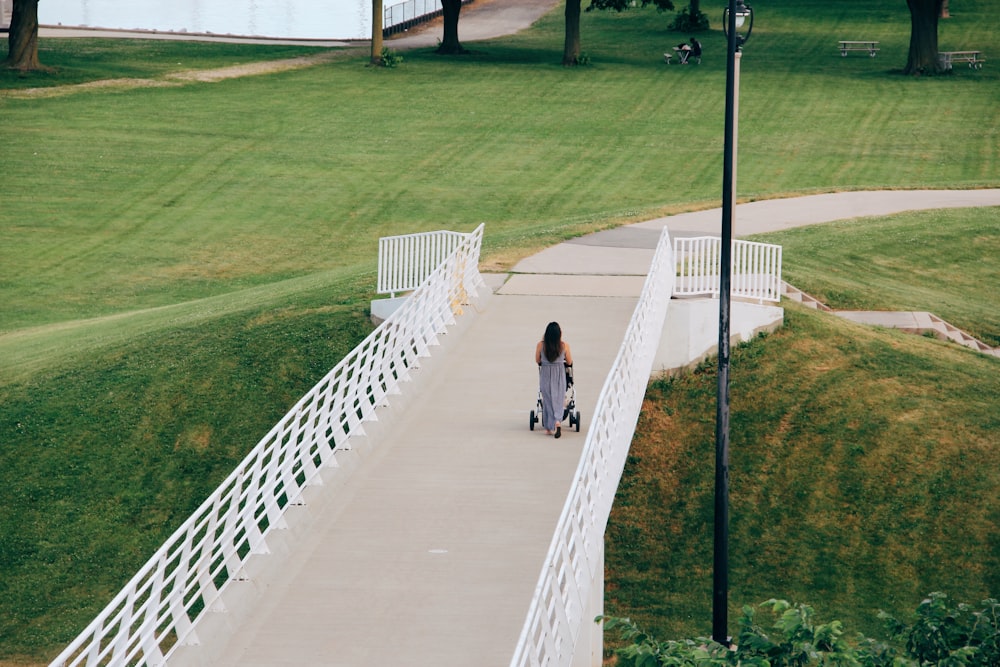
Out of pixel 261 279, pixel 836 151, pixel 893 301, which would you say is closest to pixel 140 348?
pixel 261 279

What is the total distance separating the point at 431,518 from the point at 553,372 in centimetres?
266

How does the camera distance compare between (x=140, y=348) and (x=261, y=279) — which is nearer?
(x=140, y=348)

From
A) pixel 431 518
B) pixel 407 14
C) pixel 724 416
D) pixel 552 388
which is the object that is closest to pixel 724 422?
pixel 724 416

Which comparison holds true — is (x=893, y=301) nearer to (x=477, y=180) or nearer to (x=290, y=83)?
(x=477, y=180)

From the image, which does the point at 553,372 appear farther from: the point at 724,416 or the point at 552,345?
the point at 724,416

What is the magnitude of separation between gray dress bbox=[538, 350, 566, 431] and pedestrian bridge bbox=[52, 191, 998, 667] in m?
0.28

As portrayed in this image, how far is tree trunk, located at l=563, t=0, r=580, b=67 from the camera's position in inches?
2221

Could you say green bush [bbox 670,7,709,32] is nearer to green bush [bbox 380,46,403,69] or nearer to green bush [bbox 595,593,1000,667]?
green bush [bbox 380,46,403,69]

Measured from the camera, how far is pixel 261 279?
3672 centimetres

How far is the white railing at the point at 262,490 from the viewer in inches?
432

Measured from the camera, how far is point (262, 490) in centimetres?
1347

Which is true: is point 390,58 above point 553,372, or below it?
above

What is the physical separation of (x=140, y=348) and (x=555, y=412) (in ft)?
38.1

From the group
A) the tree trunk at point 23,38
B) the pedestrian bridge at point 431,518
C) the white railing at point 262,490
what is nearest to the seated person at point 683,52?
the tree trunk at point 23,38
